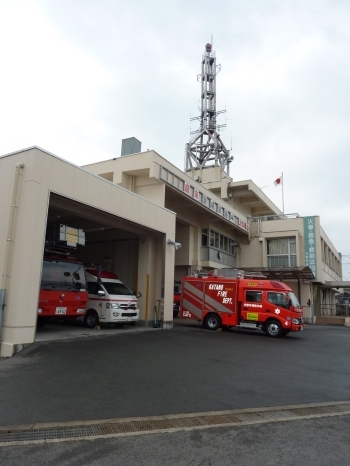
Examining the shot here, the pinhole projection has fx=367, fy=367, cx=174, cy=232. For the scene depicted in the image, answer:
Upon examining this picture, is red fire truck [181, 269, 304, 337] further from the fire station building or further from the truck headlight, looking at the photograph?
the truck headlight

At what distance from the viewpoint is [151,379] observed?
7035 millimetres

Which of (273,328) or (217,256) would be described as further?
(217,256)

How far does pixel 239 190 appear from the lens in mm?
34281

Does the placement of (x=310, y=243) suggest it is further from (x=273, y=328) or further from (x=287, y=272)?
(x=273, y=328)

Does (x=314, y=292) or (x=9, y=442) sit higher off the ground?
(x=314, y=292)

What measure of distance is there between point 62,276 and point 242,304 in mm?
8495

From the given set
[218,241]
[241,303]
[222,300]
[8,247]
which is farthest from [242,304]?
[8,247]

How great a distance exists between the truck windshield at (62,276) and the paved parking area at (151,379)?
7.57 ft

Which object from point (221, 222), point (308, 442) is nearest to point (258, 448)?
point (308, 442)

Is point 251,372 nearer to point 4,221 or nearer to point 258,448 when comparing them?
point 258,448

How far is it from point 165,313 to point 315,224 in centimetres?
1898

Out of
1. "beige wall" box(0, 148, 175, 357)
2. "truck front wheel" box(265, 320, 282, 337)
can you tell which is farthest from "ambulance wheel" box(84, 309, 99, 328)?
"truck front wheel" box(265, 320, 282, 337)

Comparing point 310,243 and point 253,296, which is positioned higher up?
point 310,243

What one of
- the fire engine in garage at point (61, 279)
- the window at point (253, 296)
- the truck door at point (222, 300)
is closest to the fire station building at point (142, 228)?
the fire engine in garage at point (61, 279)
